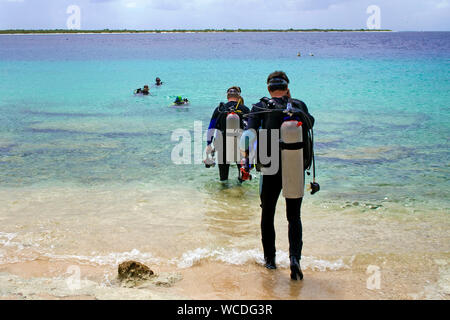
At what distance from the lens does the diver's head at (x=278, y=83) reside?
4672 millimetres

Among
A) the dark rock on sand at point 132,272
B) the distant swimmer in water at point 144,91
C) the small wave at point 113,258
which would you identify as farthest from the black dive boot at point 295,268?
the distant swimmer in water at point 144,91

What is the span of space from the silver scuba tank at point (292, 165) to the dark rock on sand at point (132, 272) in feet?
5.63

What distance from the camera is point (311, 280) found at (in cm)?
493

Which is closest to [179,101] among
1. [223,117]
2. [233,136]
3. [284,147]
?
[223,117]

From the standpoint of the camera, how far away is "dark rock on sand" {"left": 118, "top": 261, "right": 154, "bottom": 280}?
4773mm

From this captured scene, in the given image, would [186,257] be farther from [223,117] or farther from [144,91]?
[144,91]

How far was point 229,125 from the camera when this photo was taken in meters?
7.76

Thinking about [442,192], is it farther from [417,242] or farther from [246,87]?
[246,87]

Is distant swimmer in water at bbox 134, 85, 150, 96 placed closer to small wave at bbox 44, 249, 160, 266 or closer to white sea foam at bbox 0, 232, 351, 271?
white sea foam at bbox 0, 232, 351, 271

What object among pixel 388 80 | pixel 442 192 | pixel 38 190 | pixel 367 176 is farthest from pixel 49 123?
pixel 388 80

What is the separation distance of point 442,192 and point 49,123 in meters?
14.3

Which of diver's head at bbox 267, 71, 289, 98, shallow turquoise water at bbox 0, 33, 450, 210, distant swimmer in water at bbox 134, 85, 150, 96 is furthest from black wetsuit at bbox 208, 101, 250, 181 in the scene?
distant swimmer in water at bbox 134, 85, 150, 96

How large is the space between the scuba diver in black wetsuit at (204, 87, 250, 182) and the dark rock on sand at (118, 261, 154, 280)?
331 centimetres
